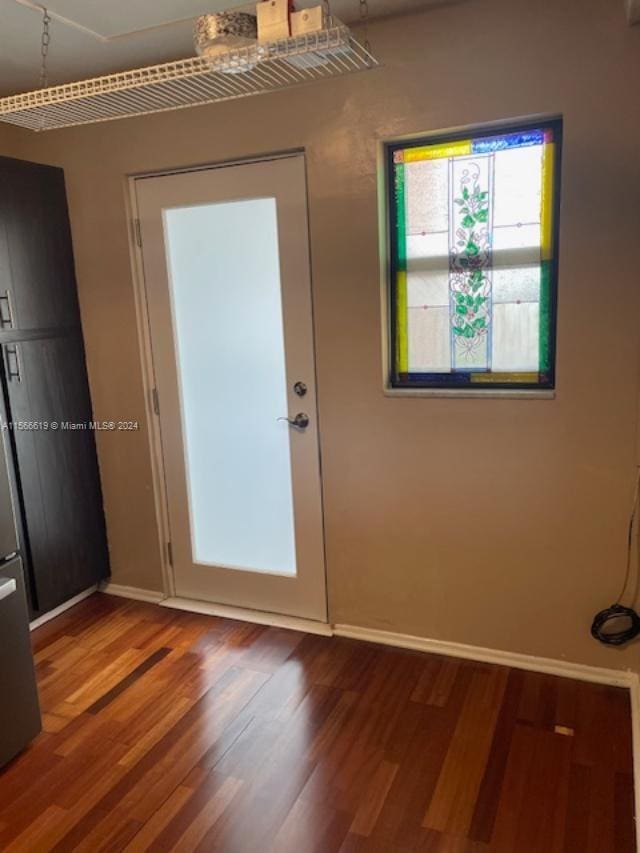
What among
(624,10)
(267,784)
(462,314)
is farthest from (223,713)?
(624,10)

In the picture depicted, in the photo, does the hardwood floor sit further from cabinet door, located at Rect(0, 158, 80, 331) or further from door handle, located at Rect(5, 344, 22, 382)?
cabinet door, located at Rect(0, 158, 80, 331)

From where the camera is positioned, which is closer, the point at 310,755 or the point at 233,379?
the point at 310,755

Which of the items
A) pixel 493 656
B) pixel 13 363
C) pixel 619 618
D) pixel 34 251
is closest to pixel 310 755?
pixel 493 656

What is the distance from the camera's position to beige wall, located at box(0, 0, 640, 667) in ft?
7.23

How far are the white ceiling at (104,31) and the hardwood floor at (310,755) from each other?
2.53 meters

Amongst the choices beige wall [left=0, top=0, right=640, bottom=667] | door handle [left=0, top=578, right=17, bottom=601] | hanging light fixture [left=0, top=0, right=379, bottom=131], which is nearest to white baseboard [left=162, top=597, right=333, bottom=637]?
beige wall [left=0, top=0, right=640, bottom=667]

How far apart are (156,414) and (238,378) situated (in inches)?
20.4

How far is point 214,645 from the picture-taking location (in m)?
2.93

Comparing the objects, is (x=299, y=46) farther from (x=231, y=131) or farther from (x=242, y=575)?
(x=242, y=575)

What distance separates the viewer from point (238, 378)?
9.81 ft

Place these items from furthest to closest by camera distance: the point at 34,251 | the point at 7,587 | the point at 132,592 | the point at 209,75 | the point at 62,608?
the point at 132,592, the point at 62,608, the point at 34,251, the point at 7,587, the point at 209,75

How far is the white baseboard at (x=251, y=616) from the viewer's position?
9.86 feet

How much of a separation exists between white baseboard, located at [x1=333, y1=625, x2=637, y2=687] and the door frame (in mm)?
197

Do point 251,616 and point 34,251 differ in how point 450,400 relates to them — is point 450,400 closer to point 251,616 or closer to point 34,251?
point 251,616
